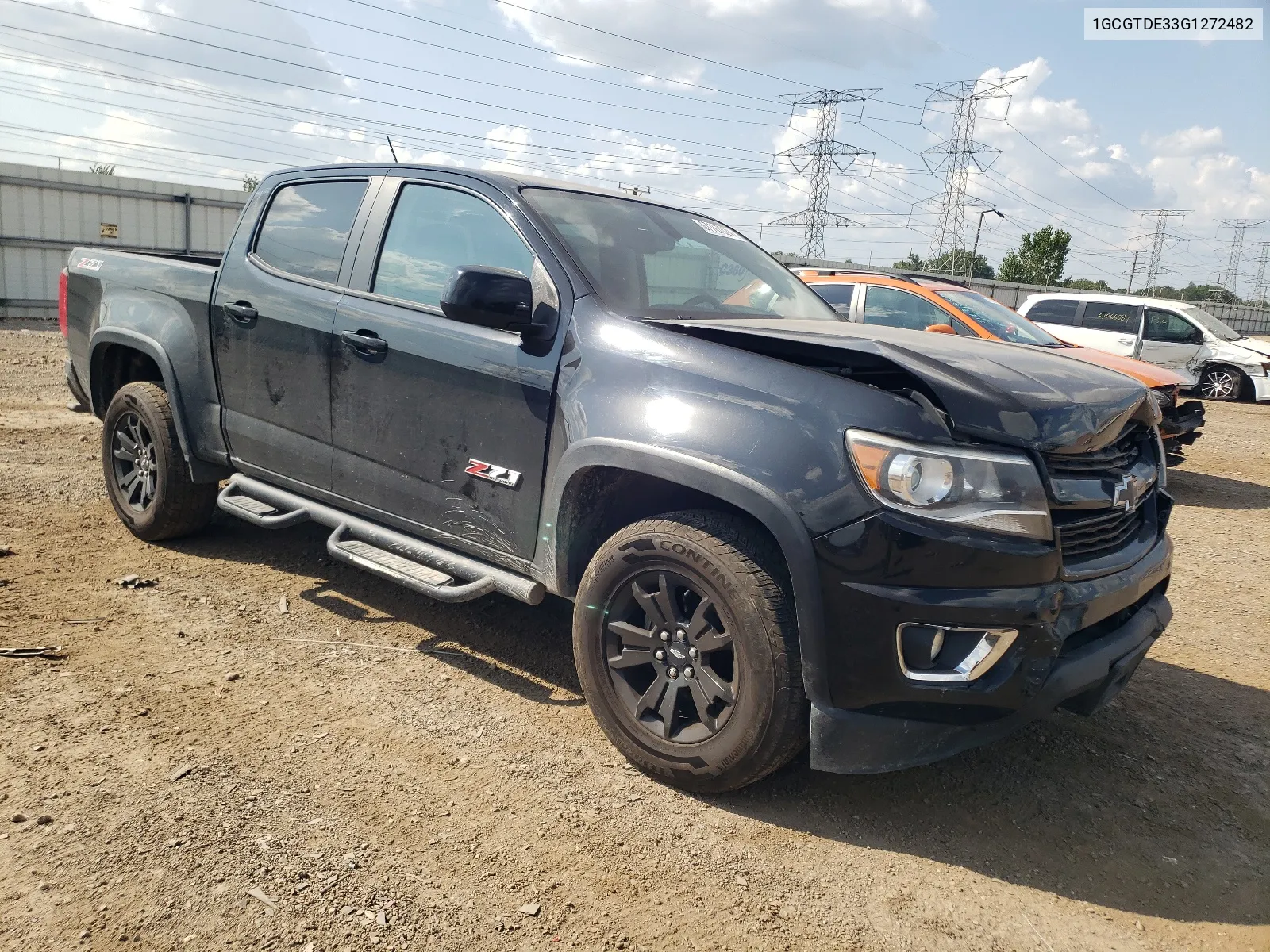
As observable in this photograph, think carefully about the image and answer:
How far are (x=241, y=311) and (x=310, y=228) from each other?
502mm

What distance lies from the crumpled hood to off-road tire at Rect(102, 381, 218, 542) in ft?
9.45

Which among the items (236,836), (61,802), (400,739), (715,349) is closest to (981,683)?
(715,349)

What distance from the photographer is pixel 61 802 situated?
2609mm

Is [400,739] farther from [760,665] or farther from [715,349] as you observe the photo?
[715,349]

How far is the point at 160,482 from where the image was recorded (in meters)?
4.71

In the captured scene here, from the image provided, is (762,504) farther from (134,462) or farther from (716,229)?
(134,462)

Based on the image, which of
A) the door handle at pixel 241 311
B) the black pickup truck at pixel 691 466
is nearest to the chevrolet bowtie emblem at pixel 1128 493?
the black pickup truck at pixel 691 466

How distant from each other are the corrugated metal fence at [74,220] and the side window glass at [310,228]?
12766mm

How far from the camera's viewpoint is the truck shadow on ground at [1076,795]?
104 inches

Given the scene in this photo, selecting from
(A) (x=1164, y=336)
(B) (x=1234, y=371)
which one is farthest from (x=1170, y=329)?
(B) (x=1234, y=371)

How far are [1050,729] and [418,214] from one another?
3.19 metres

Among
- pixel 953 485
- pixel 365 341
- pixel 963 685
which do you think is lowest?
pixel 963 685

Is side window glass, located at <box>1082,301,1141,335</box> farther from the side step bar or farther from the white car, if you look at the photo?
the side step bar

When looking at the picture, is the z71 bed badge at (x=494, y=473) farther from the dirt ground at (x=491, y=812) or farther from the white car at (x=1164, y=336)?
the white car at (x=1164, y=336)
